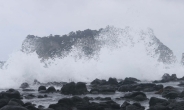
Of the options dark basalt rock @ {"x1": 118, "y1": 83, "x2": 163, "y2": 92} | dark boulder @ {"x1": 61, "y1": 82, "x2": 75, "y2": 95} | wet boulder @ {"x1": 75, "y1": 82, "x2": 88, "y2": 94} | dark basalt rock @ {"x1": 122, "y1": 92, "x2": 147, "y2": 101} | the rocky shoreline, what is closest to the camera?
the rocky shoreline

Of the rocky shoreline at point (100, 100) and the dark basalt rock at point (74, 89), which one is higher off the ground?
the dark basalt rock at point (74, 89)

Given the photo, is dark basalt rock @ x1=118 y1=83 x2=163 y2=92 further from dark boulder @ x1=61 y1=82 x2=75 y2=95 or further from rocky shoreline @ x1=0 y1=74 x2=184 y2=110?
dark boulder @ x1=61 y1=82 x2=75 y2=95

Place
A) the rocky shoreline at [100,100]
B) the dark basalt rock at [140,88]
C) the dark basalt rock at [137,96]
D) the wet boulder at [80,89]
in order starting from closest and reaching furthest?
1. the rocky shoreline at [100,100]
2. the dark basalt rock at [137,96]
3. the wet boulder at [80,89]
4. the dark basalt rock at [140,88]

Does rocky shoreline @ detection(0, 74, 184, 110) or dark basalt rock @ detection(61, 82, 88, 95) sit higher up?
dark basalt rock @ detection(61, 82, 88, 95)

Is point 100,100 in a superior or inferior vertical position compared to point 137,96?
inferior

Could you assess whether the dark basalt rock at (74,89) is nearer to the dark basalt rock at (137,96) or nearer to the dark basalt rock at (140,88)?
the dark basalt rock at (140,88)

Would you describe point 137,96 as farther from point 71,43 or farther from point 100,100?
point 71,43

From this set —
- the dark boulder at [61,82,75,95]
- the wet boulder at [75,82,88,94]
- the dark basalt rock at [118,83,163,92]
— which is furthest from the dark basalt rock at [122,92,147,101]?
the dark boulder at [61,82,75,95]

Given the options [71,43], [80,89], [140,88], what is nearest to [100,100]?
[80,89]

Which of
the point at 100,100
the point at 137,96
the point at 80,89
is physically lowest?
the point at 100,100

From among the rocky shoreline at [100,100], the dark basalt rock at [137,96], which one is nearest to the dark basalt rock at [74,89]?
the rocky shoreline at [100,100]

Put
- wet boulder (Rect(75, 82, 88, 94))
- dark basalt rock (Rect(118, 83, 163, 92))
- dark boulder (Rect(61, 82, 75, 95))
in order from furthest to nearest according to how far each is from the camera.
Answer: dark basalt rock (Rect(118, 83, 163, 92)) → dark boulder (Rect(61, 82, 75, 95)) → wet boulder (Rect(75, 82, 88, 94))

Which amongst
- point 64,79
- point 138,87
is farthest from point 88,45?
point 138,87

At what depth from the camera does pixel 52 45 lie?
123 m
